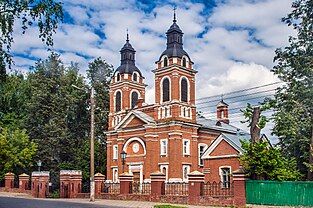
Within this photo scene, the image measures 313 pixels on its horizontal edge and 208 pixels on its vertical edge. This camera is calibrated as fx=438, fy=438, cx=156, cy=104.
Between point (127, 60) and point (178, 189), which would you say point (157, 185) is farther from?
point (127, 60)

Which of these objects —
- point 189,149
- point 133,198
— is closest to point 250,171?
point 133,198

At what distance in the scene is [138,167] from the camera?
148 ft

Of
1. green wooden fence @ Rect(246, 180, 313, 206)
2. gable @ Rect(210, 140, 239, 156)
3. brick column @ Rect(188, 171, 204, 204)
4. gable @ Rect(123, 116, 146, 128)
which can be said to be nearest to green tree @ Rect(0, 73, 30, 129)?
gable @ Rect(123, 116, 146, 128)

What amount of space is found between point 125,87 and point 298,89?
2589cm

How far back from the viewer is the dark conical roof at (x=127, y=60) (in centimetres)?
4984

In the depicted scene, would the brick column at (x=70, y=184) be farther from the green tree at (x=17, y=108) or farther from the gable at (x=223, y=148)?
the green tree at (x=17, y=108)

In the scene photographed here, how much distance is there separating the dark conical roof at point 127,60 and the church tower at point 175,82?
218 inches

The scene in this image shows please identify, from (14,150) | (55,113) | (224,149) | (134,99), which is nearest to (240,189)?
(224,149)

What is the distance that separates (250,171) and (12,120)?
34.9m

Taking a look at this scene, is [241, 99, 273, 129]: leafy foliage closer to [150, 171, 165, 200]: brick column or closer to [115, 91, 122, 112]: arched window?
[150, 171, 165, 200]: brick column

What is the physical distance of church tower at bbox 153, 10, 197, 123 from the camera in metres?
43.3

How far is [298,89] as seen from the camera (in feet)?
87.3

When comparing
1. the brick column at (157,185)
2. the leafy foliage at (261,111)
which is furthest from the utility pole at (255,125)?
the brick column at (157,185)

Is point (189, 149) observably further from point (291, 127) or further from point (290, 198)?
point (290, 198)
